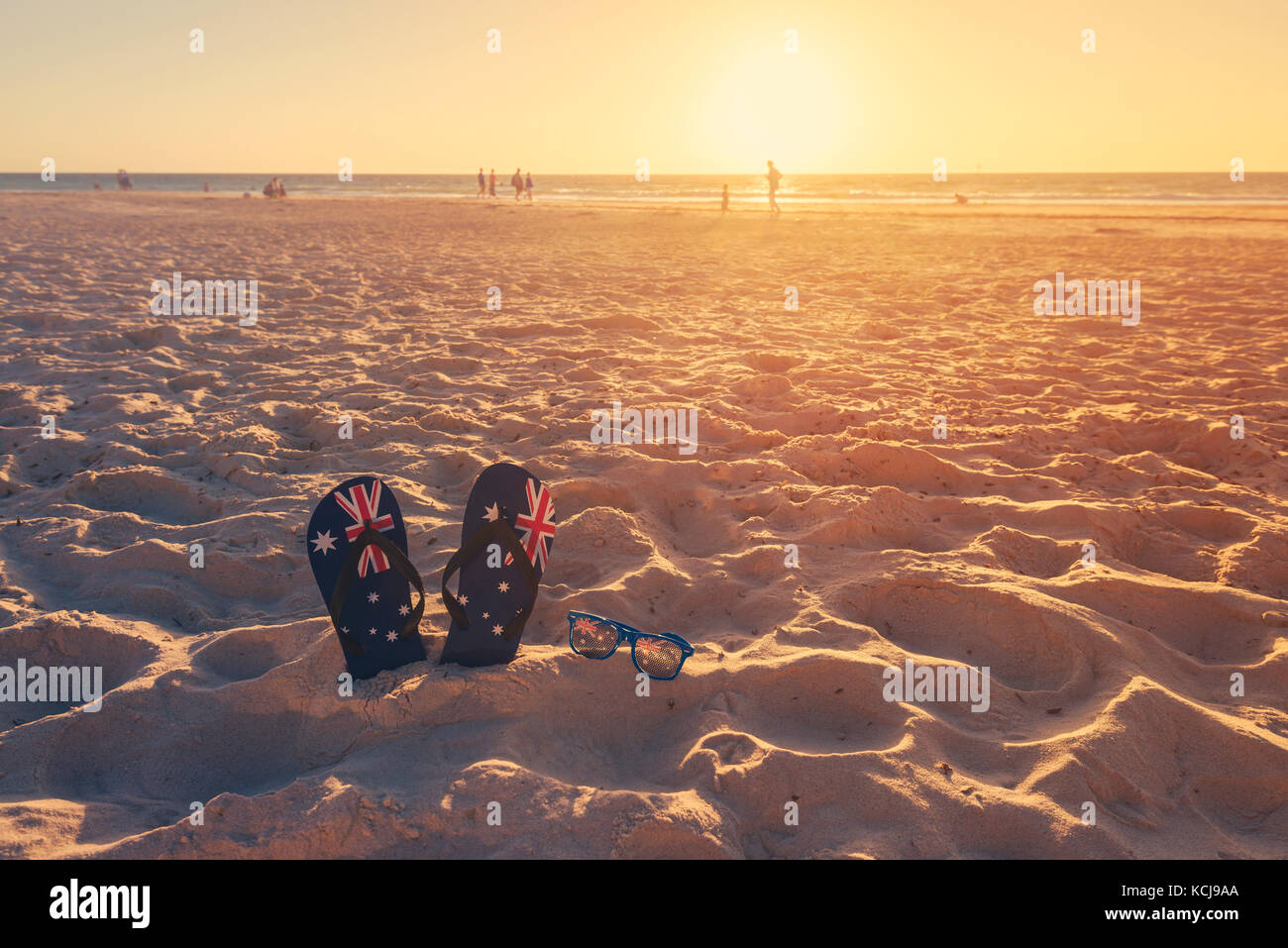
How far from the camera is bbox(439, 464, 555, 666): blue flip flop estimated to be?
87.7 inches

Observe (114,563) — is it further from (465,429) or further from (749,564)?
(749,564)

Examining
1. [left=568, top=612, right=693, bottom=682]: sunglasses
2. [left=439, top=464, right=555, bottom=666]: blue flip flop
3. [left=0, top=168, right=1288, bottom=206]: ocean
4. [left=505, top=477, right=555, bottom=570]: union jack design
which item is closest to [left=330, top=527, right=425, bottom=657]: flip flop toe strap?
[left=439, top=464, right=555, bottom=666]: blue flip flop

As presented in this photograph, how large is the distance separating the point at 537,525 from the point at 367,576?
1.77 ft

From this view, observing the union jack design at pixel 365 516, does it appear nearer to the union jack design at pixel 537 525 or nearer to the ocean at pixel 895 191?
the union jack design at pixel 537 525

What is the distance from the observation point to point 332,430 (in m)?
4.11

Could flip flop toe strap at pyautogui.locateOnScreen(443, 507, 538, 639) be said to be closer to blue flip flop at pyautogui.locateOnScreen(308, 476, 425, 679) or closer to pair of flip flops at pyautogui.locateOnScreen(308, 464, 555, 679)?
pair of flip flops at pyautogui.locateOnScreen(308, 464, 555, 679)

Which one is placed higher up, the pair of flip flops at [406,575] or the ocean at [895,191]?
the ocean at [895,191]

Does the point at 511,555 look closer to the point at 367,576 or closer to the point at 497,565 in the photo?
the point at 497,565

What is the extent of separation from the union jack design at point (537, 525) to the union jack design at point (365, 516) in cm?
40

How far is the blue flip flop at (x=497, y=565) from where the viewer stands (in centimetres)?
223

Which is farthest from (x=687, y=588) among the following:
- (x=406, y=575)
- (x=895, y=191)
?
(x=895, y=191)

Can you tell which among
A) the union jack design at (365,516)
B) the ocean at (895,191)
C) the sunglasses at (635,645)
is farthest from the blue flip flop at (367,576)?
the ocean at (895,191)
